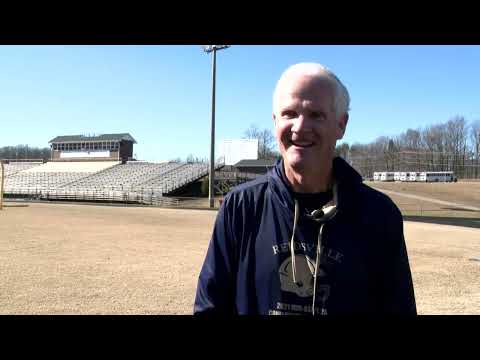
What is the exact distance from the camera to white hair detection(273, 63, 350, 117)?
1509mm

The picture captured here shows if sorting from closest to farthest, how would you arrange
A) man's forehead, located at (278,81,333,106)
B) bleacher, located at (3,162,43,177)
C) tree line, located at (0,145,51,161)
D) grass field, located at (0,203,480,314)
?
man's forehead, located at (278,81,333,106)
grass field, located at (0,203,480,314)
bleacher, located at (3,162,43,177)
tree line, located at (0,145,51,161)

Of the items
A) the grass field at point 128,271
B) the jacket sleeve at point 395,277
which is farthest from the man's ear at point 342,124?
the grass field at point 128,271

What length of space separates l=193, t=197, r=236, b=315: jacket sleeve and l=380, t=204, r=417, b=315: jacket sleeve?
1.99 ft

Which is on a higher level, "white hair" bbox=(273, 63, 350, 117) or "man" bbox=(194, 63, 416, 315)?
"white hair" bbox=(273, 63, 350, 117)

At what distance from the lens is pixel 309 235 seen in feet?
5.16

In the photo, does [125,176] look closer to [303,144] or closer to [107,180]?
[107,180]

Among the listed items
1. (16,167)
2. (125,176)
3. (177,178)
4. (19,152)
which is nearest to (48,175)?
(125,176)

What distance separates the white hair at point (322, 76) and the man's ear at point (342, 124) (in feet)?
0.07

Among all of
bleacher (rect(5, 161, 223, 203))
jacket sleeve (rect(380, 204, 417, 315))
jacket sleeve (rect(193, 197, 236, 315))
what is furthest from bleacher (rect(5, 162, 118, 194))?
jacket sleeve (rect(380, 204, 417, 315))

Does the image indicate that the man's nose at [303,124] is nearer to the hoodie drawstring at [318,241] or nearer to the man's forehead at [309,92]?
the man's forehead at [309,92]

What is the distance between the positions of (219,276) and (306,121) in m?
0.71

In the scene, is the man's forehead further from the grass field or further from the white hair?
the grass field

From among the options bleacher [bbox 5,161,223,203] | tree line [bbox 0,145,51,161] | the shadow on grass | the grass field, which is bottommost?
the shadow on grass
